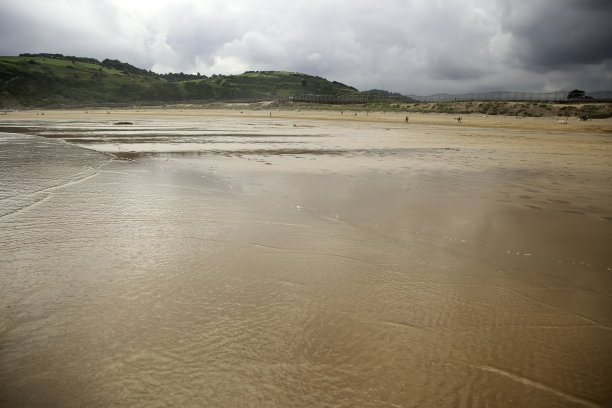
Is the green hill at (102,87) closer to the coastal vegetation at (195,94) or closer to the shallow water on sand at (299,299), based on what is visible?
the coastal vegetation at (195,94)

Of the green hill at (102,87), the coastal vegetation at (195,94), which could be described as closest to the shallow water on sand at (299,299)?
the coastal vegetation at (195,94)

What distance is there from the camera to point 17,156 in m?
10.7

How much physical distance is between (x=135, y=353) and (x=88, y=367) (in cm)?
A: 26

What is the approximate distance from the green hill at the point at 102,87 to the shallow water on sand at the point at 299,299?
341 ft

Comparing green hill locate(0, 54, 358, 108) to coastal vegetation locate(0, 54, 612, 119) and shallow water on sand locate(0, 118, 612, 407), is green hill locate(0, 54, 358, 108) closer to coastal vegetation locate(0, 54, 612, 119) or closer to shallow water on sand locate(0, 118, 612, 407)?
coastal vegetation locate(0, 54, 612, 119)

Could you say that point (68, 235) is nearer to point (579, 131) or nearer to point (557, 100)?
point (579, 131)

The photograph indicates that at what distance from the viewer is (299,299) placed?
9.75 ft

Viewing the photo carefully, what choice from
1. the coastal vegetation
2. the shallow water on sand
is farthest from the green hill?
the shallow water on sand

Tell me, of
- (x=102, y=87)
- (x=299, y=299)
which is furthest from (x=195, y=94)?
(x=299, y=299)

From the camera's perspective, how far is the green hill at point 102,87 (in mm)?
90938

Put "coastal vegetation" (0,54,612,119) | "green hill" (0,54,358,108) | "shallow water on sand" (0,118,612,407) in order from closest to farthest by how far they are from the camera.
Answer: "shallow water on sand" (0,118,612,407)
"coastal vegetation" (0,54,612,119)
"green hill" (0,54,358,108)

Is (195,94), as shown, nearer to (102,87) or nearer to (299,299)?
(102,87)

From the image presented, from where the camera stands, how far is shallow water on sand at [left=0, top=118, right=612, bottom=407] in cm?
203

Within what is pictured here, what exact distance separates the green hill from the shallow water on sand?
341 ft
